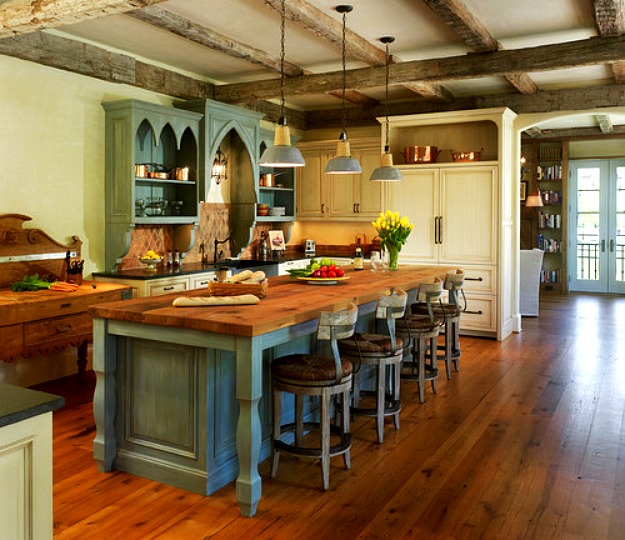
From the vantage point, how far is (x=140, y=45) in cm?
587

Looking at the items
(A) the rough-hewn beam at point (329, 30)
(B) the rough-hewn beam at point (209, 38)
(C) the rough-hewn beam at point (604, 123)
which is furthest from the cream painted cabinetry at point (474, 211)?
(C) the rough-hewn beam at point (604, 123)

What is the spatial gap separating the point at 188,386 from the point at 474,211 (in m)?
5.04

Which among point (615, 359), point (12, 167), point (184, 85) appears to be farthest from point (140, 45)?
point (615, 359)

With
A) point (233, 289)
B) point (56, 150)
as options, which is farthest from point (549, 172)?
point (233, 289)

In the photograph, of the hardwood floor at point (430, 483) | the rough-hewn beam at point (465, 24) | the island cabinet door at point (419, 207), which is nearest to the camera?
the hardwood floor at point (430, 483)

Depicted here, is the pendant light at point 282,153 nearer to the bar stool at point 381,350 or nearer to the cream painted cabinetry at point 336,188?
the bar stool at point 381,350

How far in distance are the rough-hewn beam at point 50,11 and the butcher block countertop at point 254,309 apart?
172cm

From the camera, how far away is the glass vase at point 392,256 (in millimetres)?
5863

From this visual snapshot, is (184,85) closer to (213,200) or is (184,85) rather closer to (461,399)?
(213,200)

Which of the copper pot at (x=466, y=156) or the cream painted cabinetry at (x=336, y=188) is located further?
the cream painted cabinetry at (x=336, y=188)

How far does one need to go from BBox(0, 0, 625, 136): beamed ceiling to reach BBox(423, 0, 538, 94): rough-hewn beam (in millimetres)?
13

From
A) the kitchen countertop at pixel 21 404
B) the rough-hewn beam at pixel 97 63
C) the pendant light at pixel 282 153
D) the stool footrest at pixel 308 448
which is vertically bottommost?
the stool footrest at pixel 308 448

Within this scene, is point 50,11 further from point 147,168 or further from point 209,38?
point 147,168

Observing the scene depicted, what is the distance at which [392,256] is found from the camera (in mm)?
5941
